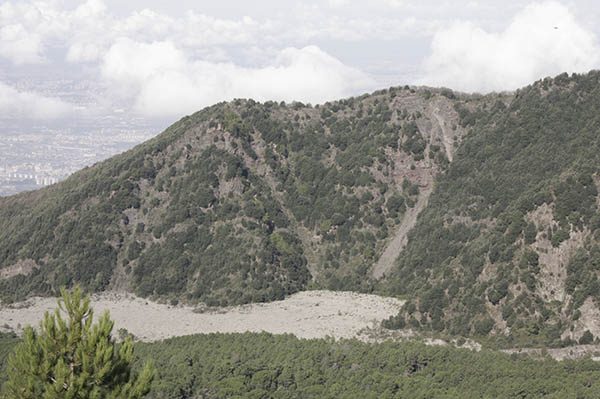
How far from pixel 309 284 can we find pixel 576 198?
43.4m

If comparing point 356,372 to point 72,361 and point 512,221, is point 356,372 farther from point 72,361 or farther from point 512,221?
point 72,361

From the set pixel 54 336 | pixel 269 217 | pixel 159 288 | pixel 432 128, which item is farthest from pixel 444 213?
pixel 54 336

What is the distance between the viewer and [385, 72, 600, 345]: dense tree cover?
71062 mm

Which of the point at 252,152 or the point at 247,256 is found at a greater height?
the point at 252,152

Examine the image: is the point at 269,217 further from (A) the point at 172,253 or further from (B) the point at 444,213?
(B) the point at 444,213

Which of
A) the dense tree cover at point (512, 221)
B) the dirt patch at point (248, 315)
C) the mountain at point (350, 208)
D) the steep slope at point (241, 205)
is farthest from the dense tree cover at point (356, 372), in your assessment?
the steep slope at point (241, 205)

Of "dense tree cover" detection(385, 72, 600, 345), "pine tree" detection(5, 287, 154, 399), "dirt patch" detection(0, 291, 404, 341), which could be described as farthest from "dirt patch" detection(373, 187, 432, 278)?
"pine tree" detection(5, 287, 154, 399)

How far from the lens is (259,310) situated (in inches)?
3501

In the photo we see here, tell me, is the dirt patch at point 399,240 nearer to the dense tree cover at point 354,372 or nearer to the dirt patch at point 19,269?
the dense tree cover at point 354,372

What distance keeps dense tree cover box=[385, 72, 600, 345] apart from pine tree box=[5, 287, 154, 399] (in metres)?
54.6

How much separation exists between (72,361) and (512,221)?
67888 mm

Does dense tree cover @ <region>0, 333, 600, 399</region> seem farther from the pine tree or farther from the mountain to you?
the pine tree

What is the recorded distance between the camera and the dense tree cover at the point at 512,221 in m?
71.1

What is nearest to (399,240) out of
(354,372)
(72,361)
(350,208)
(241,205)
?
(350,208)
